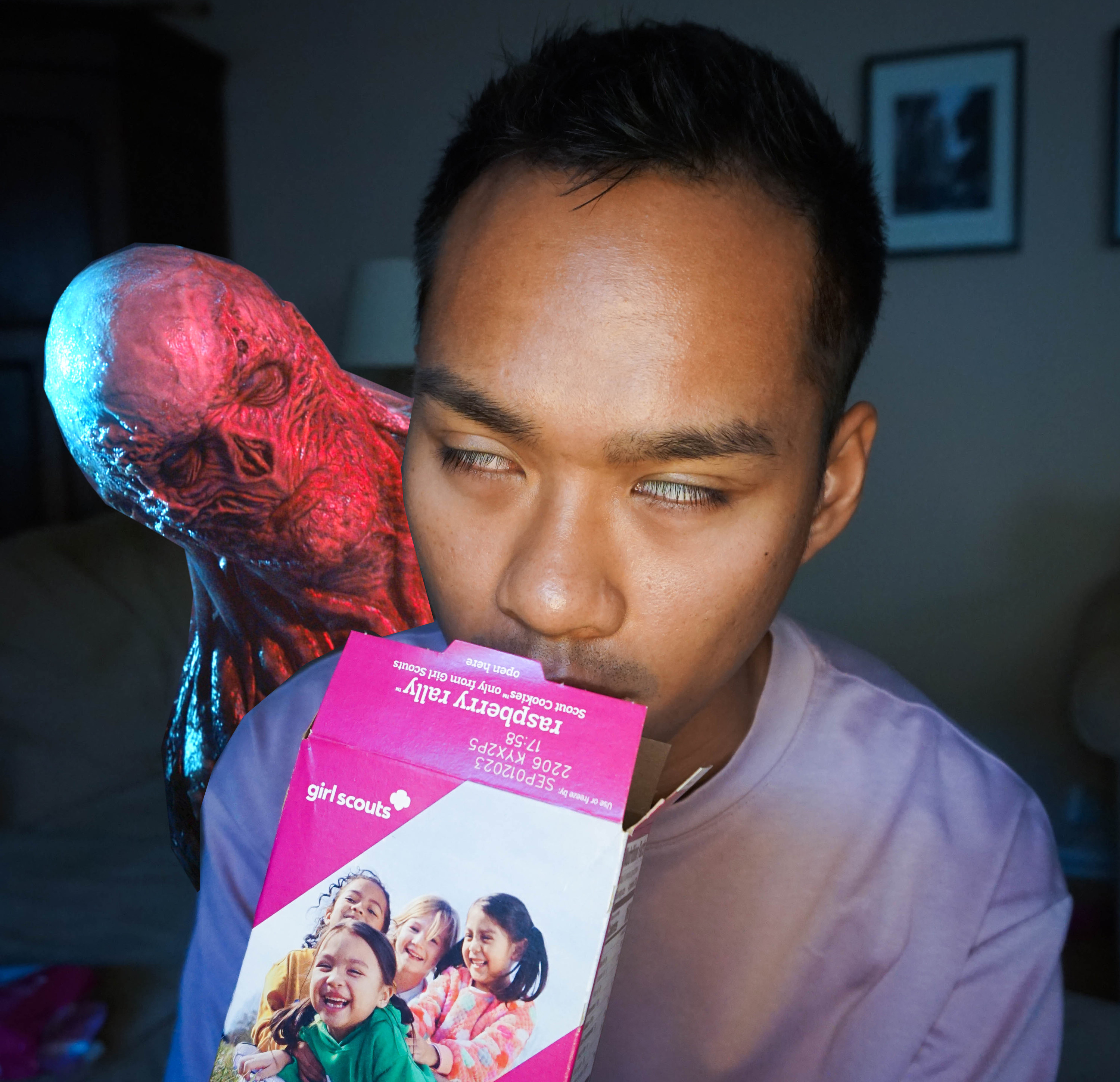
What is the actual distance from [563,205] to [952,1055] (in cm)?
71

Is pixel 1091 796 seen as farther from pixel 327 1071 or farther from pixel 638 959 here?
pixel 327 1071

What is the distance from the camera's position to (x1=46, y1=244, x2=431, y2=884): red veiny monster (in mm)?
580

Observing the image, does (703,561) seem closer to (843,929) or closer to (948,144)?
(843,929)

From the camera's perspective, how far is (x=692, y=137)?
25.0 inches

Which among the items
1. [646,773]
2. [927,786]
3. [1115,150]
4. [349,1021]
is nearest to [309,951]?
[349,1021]

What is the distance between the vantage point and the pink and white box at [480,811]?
429mm

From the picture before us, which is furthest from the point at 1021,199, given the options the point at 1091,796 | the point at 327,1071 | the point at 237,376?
the point at 327,1071

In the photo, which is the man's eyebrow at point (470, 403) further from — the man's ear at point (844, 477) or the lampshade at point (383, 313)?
the lampshade at point (383, 313)

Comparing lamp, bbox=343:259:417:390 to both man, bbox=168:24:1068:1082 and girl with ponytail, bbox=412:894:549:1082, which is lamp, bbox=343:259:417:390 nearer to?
man, bbox=168:24:1068:1082

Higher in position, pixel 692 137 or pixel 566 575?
pixel 692 137

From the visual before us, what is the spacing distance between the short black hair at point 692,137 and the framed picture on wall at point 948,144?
189cm

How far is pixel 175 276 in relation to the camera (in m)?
0.59

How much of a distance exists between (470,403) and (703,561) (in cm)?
19

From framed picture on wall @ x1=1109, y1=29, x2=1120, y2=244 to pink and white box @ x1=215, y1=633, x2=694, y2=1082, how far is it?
8.07 feet
